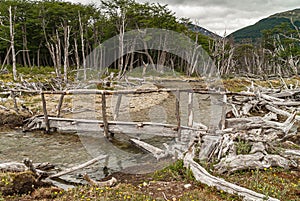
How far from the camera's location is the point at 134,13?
1810 inches

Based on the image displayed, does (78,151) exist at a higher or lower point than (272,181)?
lower

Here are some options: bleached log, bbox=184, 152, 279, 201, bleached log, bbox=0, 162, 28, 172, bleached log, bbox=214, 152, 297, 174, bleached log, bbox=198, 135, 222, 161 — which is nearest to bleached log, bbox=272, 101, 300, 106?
bleached log, bbox=198, 135, 222, 161

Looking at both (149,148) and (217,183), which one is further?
(149,148)

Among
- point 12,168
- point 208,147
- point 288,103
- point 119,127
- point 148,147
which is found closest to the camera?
point 12,168

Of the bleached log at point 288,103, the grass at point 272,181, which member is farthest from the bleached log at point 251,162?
the bleached log at point 288,103

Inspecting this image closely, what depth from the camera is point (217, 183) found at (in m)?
7.08

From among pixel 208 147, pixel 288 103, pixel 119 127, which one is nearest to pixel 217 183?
pixel 208 147

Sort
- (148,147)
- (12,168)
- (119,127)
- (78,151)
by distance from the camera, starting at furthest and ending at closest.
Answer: (119,127) → (78,151) → (148,147) → (12,168)

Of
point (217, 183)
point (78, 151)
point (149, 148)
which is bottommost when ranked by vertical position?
point (78, 151)

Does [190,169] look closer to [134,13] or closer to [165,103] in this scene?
[165,103]

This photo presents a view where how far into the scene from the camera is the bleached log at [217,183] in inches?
246

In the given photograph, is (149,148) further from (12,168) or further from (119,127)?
(12,168)

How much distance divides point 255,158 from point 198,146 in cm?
217

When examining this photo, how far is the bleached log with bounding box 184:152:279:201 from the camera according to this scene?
6.25 meters
